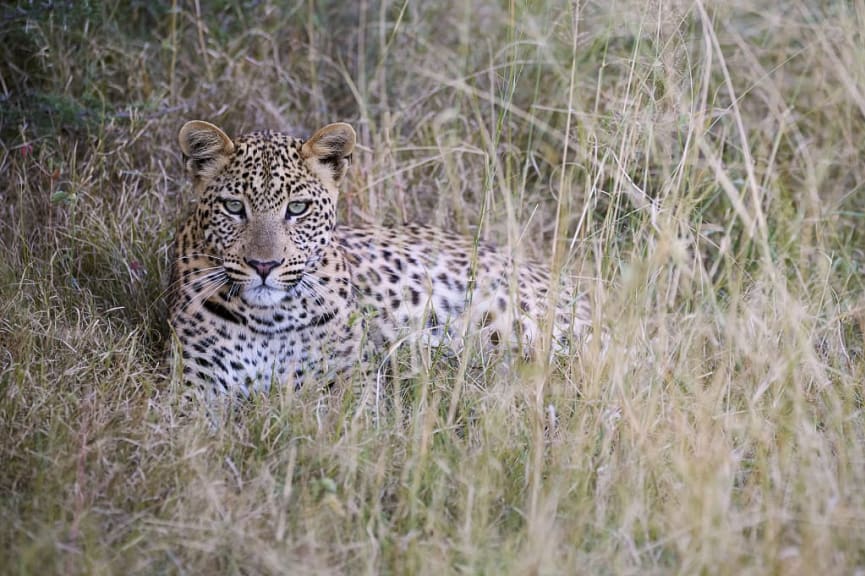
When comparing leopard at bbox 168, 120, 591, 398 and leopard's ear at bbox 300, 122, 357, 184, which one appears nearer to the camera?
leopard at bbox 168, 120, 591, 398

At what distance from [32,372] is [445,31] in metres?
3.90

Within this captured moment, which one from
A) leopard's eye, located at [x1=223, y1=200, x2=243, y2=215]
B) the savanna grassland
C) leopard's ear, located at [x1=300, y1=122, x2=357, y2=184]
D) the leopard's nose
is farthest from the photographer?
leopard's ear, located at [x1=300, y1=122, x2=357, y2=184]

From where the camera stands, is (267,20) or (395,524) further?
(267,20)

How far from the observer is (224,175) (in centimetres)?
467

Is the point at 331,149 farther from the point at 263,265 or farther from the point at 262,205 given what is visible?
the point at 263,265

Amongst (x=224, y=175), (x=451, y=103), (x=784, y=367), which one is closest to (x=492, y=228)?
(x=451, y=103)

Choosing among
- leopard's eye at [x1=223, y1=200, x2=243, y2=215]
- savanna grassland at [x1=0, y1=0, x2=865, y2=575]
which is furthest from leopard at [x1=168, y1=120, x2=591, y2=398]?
savanna grassland at [x1=0, y1=0, x2=865, y2=575]

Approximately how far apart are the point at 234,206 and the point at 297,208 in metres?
Result: 0.26

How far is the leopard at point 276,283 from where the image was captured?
461 centimetres

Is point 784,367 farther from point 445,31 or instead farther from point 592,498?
point 445,31

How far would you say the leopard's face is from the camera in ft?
15.0

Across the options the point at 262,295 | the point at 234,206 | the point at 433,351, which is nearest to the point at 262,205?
the point at 234,206

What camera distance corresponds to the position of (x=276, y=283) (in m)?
4.61

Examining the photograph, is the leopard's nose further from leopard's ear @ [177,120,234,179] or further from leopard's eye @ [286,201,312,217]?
leopard's ear @ [177,120,234,179]
